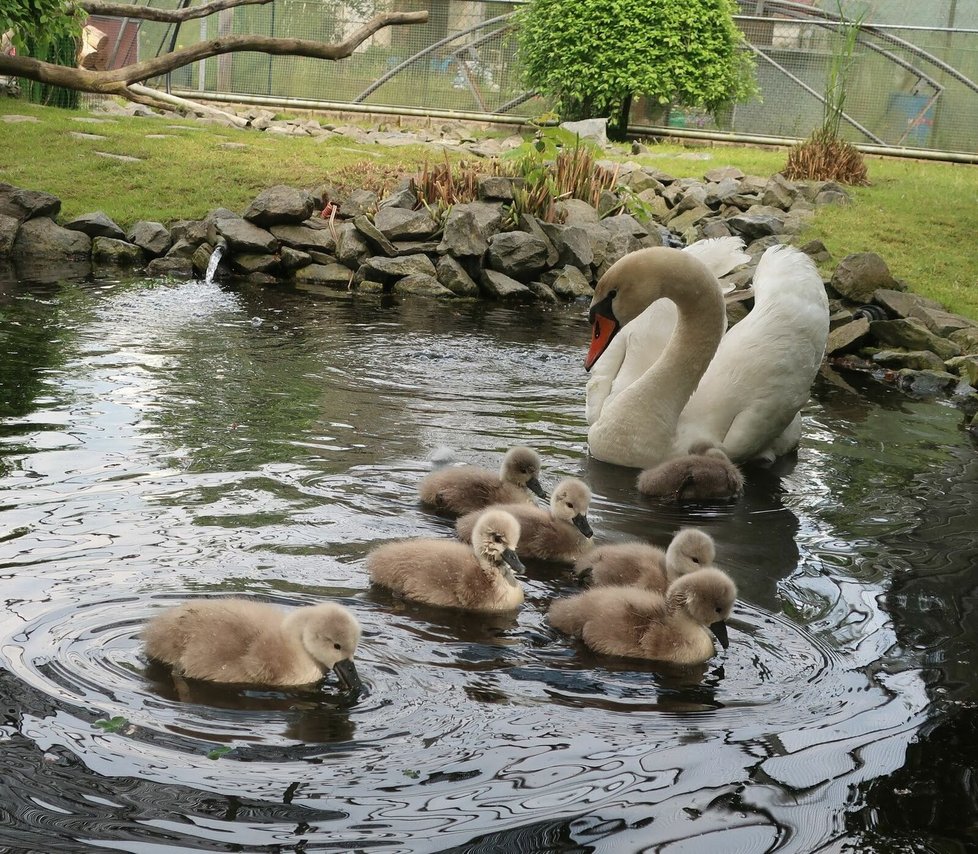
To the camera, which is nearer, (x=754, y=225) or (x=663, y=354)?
(x=663, y=354)

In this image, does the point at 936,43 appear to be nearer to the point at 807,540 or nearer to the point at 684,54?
the point at 684,54

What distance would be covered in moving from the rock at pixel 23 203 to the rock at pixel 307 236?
8.23 ft

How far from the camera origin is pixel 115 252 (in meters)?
13.3

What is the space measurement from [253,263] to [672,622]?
971 cm

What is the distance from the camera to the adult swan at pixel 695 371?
6715mm

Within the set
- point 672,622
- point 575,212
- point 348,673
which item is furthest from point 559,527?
point 575,212

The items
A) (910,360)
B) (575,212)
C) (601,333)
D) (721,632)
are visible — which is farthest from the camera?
(575,212)

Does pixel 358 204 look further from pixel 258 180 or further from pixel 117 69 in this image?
pixel 117 69

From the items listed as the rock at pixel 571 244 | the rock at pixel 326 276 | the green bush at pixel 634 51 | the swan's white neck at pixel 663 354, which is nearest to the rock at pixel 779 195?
the rock at pixel 571 244

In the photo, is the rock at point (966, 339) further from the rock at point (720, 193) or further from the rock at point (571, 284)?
the rock at point (720, 193)

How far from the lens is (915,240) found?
47.4 ft

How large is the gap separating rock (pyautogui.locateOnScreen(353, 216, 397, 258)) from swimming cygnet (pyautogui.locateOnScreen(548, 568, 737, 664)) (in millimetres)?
9348

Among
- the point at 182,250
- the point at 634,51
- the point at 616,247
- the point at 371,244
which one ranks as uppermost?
the point at 634,51

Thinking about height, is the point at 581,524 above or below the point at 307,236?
below
